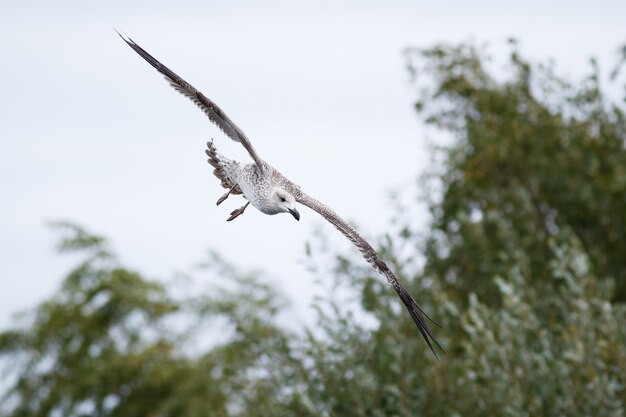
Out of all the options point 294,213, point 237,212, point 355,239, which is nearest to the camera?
point 294,213

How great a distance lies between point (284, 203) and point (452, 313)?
4.17 meters

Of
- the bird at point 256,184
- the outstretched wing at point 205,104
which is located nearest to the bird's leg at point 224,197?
the bird at point 256,184

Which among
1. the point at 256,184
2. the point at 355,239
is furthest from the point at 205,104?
the point at 355,239

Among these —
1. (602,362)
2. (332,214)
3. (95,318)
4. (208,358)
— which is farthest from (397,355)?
(95,318)

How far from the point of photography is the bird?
8086 millimetres

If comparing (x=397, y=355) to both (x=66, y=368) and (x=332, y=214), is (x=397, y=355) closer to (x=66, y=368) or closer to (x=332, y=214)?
(x=332, y=214)

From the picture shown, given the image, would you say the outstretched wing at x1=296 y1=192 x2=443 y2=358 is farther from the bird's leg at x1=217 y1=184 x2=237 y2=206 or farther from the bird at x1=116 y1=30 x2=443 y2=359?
the bird's leg at x1=217 y1=184 x2=237 y2=206

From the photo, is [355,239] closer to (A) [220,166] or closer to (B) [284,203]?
(B) [284,203]

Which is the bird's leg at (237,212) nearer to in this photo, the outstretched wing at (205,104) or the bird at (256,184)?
the bird at (256,184)

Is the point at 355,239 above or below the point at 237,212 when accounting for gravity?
below

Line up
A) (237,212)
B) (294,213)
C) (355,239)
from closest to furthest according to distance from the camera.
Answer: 1. (294,213)
2. (237,212)
3. (355,239)

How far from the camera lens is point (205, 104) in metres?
8.26

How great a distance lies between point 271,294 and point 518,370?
22.4 feet

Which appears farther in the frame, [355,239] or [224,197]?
[355,239]
